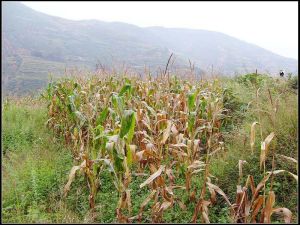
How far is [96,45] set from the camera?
110 meters

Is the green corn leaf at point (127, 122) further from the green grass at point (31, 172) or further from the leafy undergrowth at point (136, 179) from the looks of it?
the green grass at point (31, 172)

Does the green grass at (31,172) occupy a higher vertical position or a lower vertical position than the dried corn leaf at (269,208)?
lower

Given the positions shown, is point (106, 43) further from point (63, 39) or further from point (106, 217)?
point (106, 217)

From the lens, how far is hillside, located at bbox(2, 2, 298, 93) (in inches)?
3149

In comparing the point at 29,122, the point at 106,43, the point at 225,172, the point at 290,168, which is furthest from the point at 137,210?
the point at 106,43

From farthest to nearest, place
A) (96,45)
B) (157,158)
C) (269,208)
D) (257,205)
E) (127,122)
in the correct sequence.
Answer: (96,45), (157,158), (127,122), (257,205), (269,208)

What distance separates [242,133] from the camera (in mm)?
5223

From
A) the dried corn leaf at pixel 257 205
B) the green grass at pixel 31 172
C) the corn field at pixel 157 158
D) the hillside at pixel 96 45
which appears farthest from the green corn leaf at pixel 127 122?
the hillside at pixel 96 45

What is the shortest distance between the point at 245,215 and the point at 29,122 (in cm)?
515

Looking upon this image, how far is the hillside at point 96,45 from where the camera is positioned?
80.0 meters

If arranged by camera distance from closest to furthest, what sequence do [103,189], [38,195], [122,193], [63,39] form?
[122,193] < [38,195] < [103,189] < [63,39]

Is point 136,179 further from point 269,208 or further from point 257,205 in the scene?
point 269,208

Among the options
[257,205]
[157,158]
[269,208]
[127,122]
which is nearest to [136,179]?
[157,158]

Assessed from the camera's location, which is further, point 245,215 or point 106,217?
point 106,217
